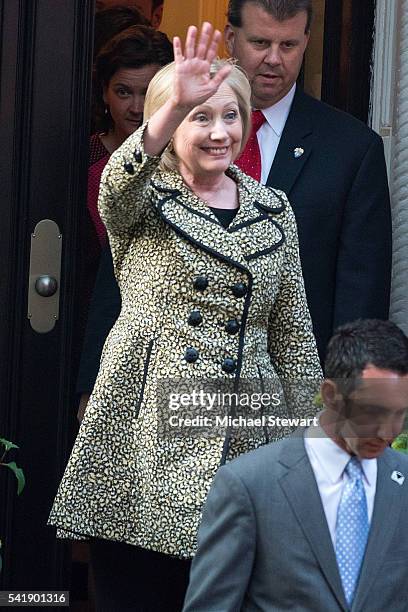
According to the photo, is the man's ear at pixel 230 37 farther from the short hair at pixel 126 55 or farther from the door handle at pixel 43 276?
the door handle at pixel 43 276

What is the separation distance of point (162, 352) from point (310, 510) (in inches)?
29.6

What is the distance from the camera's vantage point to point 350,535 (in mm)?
3045

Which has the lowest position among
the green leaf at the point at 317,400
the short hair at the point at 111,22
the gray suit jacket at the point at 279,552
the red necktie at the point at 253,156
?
the gray suit jacket at the point at 279,552

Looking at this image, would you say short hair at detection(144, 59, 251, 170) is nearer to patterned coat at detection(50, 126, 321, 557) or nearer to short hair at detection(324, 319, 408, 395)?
patterned coat at detection(50, 126, 321, 557)

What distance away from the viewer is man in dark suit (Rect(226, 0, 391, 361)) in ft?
14.3

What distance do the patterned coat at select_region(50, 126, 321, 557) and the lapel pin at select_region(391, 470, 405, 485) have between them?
0.58 meters

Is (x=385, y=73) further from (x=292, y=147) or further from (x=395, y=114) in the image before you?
(x=292, y=147)

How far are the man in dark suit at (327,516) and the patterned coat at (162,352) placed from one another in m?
0.55

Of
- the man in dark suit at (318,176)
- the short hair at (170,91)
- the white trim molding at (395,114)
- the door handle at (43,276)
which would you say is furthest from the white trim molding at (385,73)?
the short hair at (170,91)

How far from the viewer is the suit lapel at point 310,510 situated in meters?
3.01

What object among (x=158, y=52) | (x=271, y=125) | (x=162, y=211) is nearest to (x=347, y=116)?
(x=271, y=125)

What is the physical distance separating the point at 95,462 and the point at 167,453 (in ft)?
0.60

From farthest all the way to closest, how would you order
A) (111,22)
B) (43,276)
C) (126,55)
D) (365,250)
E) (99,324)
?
(111,22), (126,55), (43,276), (365,250), (99,324)

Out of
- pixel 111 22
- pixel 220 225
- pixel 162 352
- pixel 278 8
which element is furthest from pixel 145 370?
pixel 111 22
